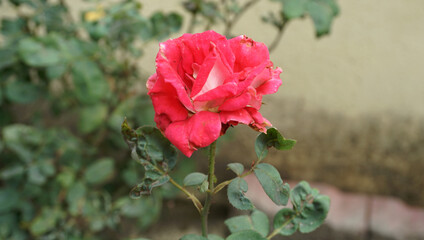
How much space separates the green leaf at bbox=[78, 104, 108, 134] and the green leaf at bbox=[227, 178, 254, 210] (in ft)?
3.39

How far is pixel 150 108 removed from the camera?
5.24ft

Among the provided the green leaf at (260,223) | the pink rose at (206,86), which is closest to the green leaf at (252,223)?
the green leaf at (260,223)

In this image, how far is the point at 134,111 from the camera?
159cm

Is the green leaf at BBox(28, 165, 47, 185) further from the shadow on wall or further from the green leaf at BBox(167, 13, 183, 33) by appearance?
the shadow on wall

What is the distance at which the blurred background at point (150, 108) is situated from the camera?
4.58ft

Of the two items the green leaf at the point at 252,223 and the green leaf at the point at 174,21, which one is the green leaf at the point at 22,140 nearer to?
the green leaf at the point at 174,21

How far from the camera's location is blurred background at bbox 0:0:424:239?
1.40 m

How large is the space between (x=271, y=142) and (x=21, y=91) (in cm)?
117

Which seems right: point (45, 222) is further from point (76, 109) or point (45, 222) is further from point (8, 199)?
point (76, 109)

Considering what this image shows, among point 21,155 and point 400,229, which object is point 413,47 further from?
point 21,155

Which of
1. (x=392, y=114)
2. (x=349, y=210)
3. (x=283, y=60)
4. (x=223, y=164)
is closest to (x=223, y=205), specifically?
(x=223, y=164)

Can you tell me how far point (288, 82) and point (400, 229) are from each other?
771 mm

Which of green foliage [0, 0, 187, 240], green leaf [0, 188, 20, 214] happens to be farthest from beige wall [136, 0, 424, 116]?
green leaf [0, 188, 20, 214]

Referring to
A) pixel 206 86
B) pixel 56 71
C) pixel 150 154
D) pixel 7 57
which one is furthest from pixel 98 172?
pixel 206 86
